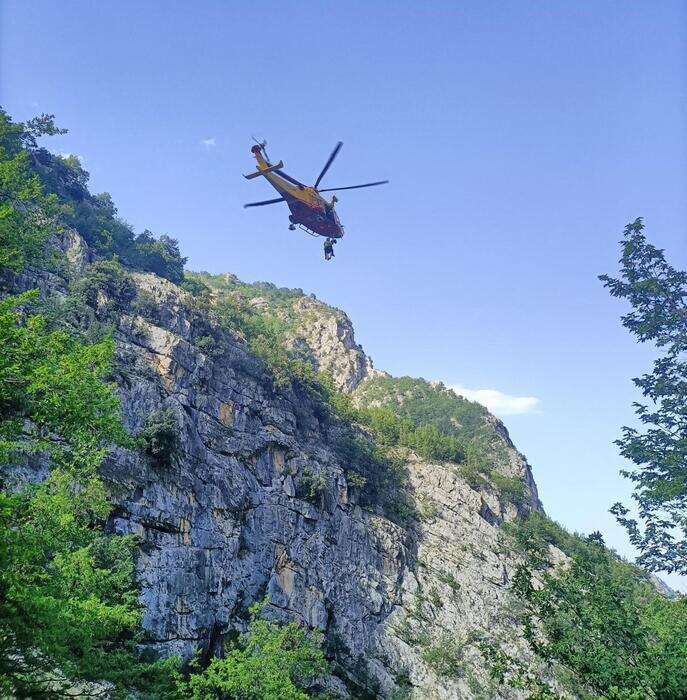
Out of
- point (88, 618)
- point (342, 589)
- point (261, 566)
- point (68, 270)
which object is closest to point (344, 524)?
point (342, 589)

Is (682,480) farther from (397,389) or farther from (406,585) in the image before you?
(397,389)

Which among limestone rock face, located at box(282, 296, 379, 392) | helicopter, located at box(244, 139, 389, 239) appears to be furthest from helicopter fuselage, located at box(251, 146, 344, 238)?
limestone rock face, located at box(282, 296, 379, 392)

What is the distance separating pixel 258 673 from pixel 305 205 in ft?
80.7

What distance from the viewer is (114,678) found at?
43.2ft

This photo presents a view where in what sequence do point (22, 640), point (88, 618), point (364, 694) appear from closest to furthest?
point (22, 640) → point (88, 618) → point (364, 694)

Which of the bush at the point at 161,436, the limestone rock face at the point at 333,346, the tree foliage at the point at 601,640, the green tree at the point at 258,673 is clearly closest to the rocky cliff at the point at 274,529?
the bush at the point at 161,436

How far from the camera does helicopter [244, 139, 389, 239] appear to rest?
29.6 m

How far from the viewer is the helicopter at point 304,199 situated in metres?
29.6

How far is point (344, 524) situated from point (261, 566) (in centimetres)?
1162

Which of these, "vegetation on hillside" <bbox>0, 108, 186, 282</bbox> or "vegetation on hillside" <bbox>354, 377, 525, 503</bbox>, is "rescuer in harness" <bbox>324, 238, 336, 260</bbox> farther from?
"vegetation on hillside" <bbox>354, 377, 525, 503</bbox>

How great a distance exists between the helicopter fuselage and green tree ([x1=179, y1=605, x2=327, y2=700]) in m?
22.9

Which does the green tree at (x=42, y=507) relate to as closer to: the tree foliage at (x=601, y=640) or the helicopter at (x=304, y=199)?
the tree foliage at (x=601, y=640)

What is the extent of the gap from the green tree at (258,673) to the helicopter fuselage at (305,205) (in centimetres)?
2295

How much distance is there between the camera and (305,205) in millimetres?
31031
